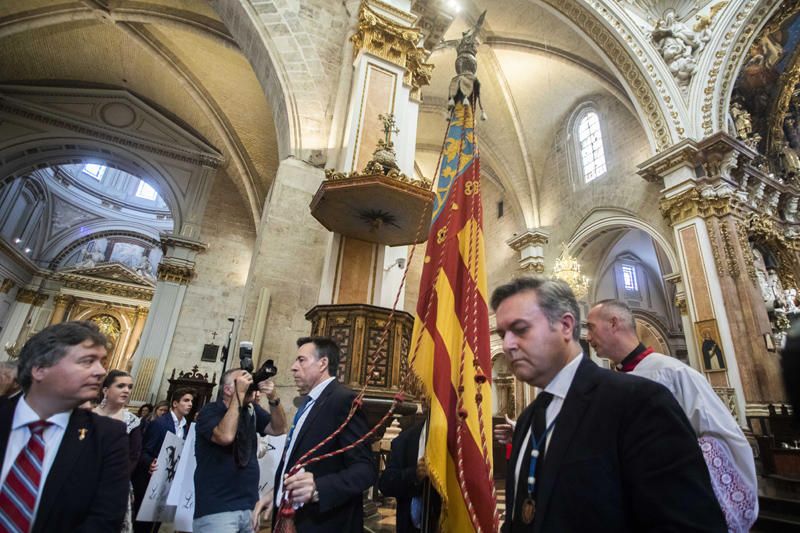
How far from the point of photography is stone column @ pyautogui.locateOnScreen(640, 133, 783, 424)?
7.09m

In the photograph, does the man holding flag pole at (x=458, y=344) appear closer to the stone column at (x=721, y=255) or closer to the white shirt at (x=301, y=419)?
the white shirt at (x=301, y=419)

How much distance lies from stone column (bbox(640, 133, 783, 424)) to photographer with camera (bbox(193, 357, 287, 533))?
8131 mm

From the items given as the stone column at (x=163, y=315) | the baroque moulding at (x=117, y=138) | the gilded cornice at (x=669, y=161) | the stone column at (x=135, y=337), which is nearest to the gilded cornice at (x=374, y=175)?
the gilded cornice at (x=669, y=161)

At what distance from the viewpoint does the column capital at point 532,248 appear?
12.6 m

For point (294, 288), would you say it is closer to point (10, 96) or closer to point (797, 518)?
point (797, 518)

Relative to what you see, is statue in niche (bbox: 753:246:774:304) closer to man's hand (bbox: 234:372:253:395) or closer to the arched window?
the arched window

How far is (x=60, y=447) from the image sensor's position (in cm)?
A: 133

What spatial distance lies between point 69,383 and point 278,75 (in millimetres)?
6133

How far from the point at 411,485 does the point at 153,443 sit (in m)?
2.58

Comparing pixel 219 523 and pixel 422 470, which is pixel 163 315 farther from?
pixel 422 470

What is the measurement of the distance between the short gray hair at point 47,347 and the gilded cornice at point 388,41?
19.1ft

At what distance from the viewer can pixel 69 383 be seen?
1.35 m

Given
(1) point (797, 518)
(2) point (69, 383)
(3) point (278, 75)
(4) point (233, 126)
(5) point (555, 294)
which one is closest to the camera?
(5) point (555, 294)

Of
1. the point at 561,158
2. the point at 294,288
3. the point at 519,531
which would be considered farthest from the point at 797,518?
the point at 561,158
